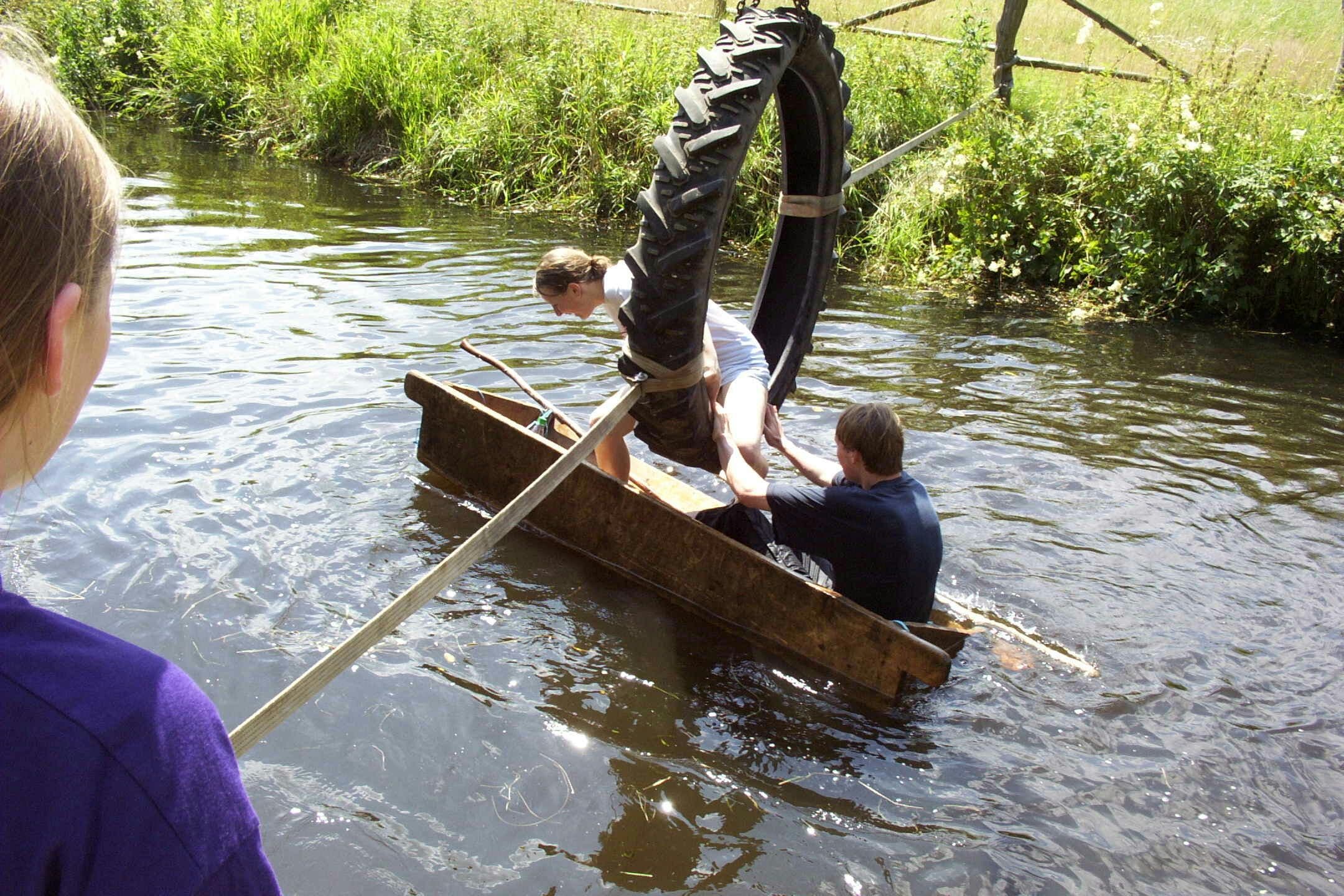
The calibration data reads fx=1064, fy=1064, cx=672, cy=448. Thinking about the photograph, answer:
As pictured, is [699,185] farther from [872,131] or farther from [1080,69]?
[1080,69]

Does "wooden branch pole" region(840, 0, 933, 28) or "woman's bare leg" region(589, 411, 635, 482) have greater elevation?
"wooden branch pole" region(840, 0, 933, 28)

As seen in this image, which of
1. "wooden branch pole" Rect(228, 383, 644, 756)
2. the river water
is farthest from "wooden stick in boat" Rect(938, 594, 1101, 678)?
"wooden branch pole" Rect(228, 383, 644, 756)

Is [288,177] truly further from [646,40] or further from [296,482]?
[296,482]

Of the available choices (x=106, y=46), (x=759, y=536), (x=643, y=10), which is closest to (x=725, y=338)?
(x=759, y=536)

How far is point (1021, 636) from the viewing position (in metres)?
4.47

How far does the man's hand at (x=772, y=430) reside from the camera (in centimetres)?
479

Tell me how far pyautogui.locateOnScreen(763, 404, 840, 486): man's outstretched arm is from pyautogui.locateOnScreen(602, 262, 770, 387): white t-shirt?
0.23m

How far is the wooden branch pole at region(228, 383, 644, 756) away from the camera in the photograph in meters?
1.76

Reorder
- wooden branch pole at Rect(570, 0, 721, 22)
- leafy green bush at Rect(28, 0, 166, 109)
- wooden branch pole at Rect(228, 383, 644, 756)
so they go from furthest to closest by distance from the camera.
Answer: leafy green bush at Rect(28, 0, 166, 109) < wooden branch pole at Rect(570, 0, 721, 22) < wooden branch pole at Rect(228, 383, 644, 756)

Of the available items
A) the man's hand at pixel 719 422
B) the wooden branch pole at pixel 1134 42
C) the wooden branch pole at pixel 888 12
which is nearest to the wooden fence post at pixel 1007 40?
the wooden branch pole at pixel 1134 42

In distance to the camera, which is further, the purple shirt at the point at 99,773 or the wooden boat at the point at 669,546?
the wooden boat at the point at 669,546

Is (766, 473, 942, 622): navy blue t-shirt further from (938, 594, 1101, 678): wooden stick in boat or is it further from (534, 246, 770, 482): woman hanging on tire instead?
(534, 246, 770, 482): woman hanging on tire

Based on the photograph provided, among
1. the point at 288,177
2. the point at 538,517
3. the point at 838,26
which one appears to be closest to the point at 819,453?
the point at 538,517

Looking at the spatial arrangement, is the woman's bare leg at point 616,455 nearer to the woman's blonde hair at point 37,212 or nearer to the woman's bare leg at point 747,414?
the woman's bare leg at point 747,414
